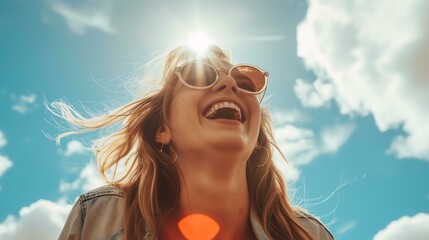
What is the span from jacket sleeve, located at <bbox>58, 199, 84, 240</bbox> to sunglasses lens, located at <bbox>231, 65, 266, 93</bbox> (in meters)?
1.92

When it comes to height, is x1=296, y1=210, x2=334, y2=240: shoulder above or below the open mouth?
below

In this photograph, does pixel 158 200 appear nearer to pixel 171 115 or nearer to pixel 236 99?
pixel 171 115

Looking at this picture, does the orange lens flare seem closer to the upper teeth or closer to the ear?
the ear

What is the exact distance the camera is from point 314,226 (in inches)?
219

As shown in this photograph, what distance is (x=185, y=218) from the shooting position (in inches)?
204

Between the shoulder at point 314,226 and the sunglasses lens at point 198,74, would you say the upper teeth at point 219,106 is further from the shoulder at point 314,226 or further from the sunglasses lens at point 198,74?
the shoulder at point 314,226

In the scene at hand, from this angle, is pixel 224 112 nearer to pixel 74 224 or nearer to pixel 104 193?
pixel 104 193

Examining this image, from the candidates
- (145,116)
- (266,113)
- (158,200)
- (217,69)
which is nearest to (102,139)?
(145,116)

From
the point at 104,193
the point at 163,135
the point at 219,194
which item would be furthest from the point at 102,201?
the point at 219,194

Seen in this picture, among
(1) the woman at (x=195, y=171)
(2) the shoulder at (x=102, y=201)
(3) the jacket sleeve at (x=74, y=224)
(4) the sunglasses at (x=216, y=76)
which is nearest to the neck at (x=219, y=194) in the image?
(1) the woman at (x=195, y=171)

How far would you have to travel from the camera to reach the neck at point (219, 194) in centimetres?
506

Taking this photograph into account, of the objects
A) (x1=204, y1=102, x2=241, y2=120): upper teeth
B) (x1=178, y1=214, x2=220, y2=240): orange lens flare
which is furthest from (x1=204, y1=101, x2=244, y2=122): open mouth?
(x1=178, y1=214, x2=220, y2=240): orange lens flare

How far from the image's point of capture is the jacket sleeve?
15.8 ft

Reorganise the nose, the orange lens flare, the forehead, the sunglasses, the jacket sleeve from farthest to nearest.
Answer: the forehead → the sunglasses → the nose → the orange lens flare → the jacket sleeve
